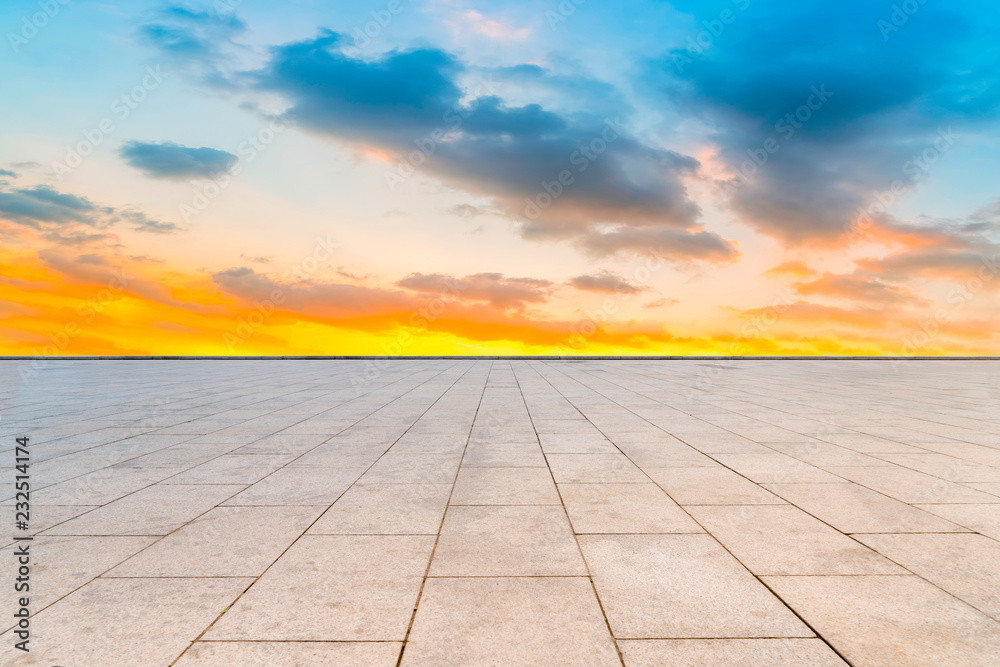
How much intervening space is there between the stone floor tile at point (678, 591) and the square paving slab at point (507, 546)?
0.06ft

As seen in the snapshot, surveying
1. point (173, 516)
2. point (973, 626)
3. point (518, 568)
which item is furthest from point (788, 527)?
point (173, 516)

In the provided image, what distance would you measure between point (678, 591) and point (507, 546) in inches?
55.3

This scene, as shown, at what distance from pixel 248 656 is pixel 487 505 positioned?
Answer: 9.45ft

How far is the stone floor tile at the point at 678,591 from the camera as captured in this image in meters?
3.39

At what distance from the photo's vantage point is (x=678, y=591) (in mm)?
3854

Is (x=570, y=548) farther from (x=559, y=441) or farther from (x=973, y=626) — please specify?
(x=559, y=441)

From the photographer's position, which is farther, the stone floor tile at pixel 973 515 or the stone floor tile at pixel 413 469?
the stone floor tile at pixel 413 469

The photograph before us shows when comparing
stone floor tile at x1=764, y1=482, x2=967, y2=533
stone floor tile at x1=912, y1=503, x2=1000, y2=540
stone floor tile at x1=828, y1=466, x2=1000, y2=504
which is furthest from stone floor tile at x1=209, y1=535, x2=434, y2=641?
stone floor tile at x1=828, y1=466, x2=1000, y2=504

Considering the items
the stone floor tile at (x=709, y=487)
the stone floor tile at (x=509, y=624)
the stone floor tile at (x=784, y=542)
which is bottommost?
A: the stone floor tile at (x=509, y=624)

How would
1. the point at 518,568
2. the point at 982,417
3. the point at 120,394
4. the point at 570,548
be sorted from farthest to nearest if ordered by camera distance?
the point at 120,394 < the point at 982,417 < the point at 570,548 < the point at 518,568

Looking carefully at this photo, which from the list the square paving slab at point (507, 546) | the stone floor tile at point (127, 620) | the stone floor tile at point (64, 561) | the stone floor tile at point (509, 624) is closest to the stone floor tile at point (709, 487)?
the square paving slab at point (507, 546)

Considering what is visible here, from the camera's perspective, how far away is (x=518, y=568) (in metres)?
4.16

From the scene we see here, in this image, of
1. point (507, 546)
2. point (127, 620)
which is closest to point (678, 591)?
point (507, 546)

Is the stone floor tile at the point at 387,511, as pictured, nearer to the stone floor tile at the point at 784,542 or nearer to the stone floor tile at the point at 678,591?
the stone floor tile at the point at 678,591
